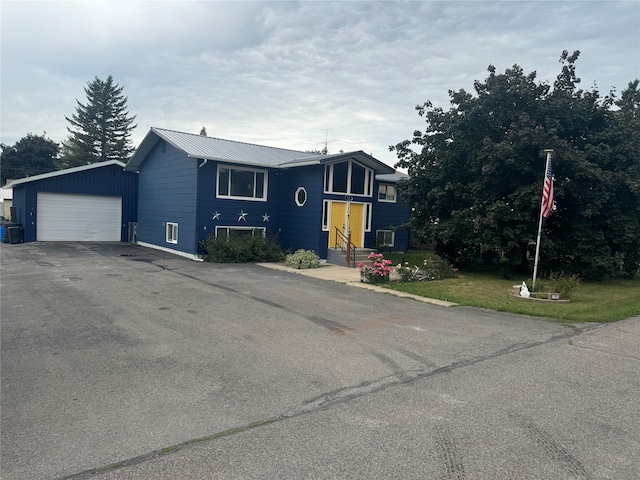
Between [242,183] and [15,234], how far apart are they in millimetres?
12347

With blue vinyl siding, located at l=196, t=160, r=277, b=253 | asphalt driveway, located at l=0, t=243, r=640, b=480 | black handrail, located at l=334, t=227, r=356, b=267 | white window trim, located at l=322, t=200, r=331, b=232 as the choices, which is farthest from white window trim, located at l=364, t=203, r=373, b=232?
asphalt driveway, located at l=0, t=243, r=640, b=480

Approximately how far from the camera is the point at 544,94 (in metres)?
14.9

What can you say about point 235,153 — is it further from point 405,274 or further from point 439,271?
point 439,271

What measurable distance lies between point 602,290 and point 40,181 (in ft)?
81.8

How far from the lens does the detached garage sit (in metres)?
23.2

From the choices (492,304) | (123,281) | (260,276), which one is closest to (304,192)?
(260,276)

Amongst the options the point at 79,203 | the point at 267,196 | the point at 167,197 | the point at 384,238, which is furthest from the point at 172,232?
the point at 384,238

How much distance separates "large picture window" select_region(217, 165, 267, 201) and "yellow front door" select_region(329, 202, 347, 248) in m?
3.26

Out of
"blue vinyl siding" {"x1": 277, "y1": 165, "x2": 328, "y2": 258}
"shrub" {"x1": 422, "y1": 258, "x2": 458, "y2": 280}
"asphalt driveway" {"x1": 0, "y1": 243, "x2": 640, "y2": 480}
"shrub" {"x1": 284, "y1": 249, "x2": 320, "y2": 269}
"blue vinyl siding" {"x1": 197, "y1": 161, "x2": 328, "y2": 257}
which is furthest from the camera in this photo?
"blue vinyl siding" {"x1": 277, "y1": 165, "x2": 328, "y2": 258}

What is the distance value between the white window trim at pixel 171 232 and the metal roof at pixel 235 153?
3813 mm

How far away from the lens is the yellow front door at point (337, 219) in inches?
752

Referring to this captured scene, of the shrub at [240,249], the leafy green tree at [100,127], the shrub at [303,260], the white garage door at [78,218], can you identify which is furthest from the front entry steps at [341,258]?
the leafy green tree at [100,127]

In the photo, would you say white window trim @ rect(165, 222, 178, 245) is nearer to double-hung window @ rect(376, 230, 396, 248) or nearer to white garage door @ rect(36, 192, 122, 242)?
white garage door @ rect(36, 192, 122, 242)

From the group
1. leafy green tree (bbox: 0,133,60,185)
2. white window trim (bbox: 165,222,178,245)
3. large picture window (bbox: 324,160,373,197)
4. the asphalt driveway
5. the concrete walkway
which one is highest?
leafy green tree (bbox: 0,133,60,185)
